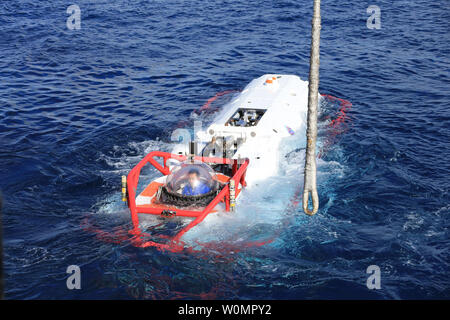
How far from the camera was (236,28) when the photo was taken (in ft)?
105

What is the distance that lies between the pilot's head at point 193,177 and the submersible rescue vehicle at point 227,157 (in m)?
0.03

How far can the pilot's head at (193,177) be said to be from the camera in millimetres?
13062

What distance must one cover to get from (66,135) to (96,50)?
10.6 meters

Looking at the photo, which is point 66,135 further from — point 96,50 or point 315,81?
point 315,81

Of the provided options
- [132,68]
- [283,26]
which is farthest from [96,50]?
[283,26]

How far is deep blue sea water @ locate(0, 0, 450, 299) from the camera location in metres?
11.1

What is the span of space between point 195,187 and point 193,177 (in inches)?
11.6
